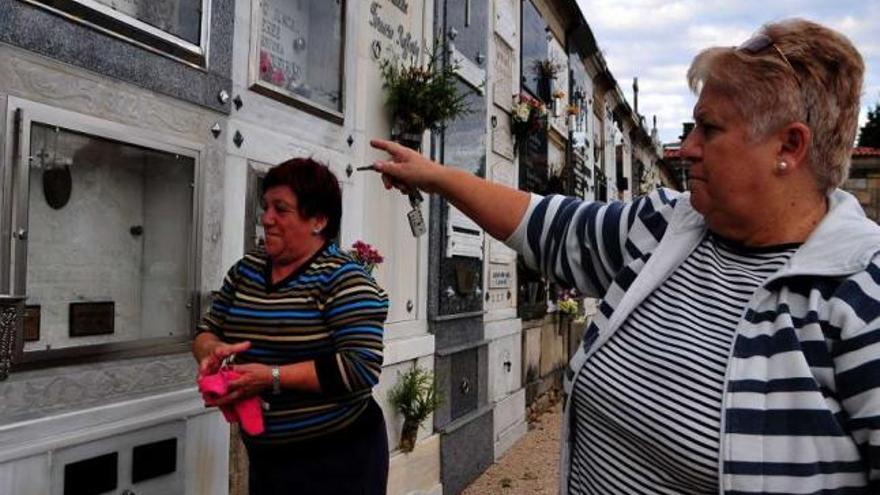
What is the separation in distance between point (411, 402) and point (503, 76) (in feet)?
11.8

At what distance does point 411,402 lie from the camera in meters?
4.51

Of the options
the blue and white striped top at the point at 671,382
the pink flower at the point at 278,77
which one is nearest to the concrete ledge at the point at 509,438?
the pink flower at the point at 278,77

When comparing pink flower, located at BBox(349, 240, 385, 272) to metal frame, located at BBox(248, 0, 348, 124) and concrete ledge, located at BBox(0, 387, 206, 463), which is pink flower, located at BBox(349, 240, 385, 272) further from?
concrete ledge, located at BBox(0, 387, 206, 463)

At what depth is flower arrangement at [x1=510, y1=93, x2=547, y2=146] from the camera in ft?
23.2

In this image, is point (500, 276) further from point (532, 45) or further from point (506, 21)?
point (532, 45)

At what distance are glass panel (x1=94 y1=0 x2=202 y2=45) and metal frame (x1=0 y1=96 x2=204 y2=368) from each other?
1.29 feet

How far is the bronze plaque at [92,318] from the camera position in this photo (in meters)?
2.38

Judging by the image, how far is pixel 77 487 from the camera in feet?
7.70

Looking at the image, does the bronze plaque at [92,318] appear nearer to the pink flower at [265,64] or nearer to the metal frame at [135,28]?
the metal frame at [135,28]

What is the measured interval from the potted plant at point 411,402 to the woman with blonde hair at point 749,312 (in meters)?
2.98


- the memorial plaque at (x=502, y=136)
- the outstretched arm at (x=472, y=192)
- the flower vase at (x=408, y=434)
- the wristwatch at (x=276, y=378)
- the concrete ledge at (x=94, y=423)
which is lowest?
the flower vase at (x=408, y=434)

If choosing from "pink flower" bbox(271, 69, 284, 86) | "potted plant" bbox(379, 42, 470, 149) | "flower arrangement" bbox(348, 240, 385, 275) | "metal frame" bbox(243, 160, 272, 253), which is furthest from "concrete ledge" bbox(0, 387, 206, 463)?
"potted plant" bbox(379, 42, 470, 149)

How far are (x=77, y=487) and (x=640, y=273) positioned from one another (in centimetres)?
191

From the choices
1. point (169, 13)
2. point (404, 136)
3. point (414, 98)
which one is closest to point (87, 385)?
point (169, 13)
